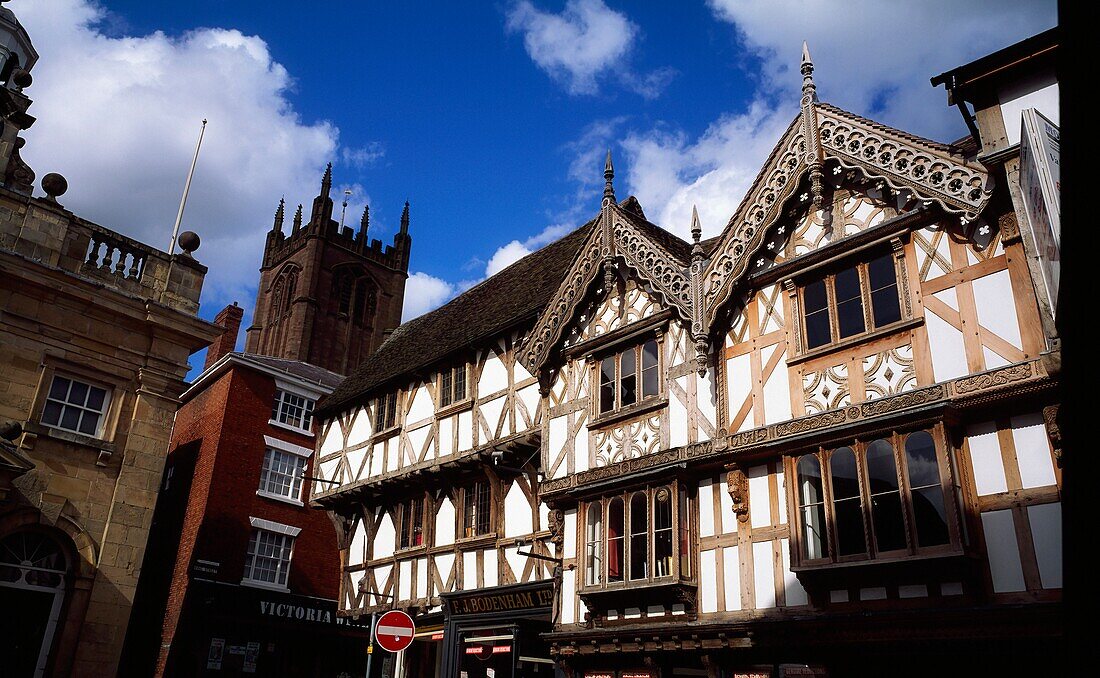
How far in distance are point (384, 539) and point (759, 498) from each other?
11.6 meters

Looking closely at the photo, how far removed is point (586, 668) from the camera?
1368 centimetres

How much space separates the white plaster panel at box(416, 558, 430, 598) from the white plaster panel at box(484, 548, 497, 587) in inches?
85.9

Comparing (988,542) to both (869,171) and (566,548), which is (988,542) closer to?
(869,171)

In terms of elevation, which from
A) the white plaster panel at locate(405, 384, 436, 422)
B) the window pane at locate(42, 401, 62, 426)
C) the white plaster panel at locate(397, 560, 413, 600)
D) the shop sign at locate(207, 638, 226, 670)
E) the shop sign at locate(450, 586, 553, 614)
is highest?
the white plaster panel at locate(405, 384, 436, 422)

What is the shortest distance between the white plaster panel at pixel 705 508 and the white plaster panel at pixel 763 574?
3.00 feet

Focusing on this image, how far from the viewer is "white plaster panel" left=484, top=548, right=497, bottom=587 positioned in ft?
55.6

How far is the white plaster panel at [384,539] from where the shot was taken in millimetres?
20297

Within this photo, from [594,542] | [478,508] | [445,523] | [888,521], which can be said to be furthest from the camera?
[445,523]

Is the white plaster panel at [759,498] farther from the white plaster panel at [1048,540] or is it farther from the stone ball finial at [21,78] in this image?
the stone ball finial at [21,78]

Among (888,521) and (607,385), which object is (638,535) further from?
(888,521)

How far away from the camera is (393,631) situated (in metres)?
12.8

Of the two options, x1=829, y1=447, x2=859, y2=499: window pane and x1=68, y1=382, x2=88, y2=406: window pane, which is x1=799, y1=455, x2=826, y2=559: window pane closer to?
x1=829, y1=447, x2=859, y2=499: window pane

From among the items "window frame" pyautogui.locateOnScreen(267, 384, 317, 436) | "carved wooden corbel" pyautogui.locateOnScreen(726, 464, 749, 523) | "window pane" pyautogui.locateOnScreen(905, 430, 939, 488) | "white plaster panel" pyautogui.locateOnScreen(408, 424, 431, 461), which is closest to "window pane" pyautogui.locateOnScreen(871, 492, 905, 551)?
"window pane" pyautogui.locateOnScreen(905, 430, 939, 488)

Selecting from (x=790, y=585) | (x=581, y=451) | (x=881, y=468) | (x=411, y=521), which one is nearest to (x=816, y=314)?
(x=881, y=468)
